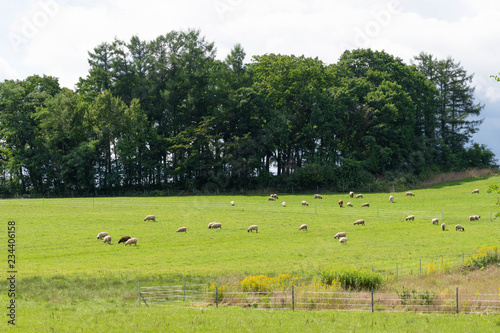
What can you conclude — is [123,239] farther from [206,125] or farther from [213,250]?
[206,125]

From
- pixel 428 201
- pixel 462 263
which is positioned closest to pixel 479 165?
pixel 428 201

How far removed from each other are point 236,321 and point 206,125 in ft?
225

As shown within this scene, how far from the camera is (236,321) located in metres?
19.2

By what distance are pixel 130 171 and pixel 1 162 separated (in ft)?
77.5

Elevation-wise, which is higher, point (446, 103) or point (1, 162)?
point (446, 103)

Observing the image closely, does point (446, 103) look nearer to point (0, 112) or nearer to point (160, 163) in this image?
point (160, 163)

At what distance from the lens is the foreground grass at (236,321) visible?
1814 centimetres

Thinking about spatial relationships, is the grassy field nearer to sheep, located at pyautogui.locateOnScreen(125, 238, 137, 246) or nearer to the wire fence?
sheep, located at pyautogui.locateOnScreen(125, 238, 137, 246)

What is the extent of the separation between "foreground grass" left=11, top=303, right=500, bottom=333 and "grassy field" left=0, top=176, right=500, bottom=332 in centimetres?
4

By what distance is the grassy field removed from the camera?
1970cm

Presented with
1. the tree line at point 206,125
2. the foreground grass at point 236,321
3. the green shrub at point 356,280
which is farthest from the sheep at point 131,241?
the tree line at point 206,125

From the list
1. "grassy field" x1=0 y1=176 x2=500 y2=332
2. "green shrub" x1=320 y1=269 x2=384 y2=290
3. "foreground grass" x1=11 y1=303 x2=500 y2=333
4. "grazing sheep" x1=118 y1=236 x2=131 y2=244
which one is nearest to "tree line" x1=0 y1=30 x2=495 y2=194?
"grassy field" x1=0 y1=176 x2=500 y2=332

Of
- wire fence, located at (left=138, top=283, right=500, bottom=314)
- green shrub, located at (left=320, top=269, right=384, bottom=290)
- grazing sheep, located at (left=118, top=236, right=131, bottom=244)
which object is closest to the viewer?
wire fence, located at (left=138, top=283, right=500, bottom=314)

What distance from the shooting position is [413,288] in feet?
79.8
